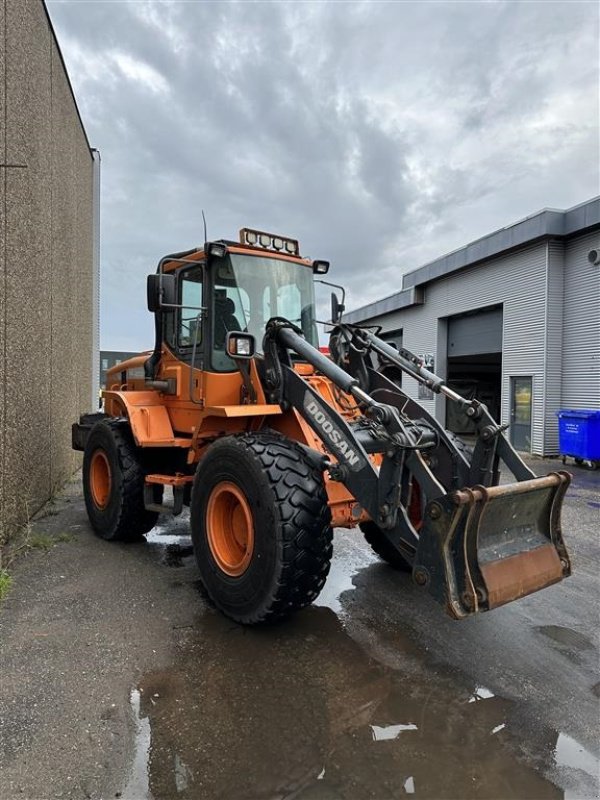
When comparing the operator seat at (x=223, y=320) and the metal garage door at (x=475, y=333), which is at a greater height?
the metal garage door at (x=475, y=333)

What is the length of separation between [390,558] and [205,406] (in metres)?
2.31

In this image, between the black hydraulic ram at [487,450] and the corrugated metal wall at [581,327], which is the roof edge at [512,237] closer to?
the corrugated metal wall at [581,327]

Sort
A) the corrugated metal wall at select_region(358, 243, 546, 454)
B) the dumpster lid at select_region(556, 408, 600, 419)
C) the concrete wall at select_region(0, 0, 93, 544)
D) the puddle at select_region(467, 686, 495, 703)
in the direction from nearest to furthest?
the puddle at select_region(467, 686, 495, 703), the concrete wall at select_region(0, 0, 93, 544), the dumpster lid at select_region(556, 408, 600, 419), the corrugated metal wall at select_region(358, 243, 546, 454)

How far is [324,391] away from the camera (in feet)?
15.1

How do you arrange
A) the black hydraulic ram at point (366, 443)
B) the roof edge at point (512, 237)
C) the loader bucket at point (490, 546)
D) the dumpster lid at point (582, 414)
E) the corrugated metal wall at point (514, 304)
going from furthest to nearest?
the corrugated metal wall at point (514, 304)
the roof edge at point (512, 237)
the dumpster lid at point (582, 414)
the black hydraulic ram at point (366, 443)
the loader bucket at point (490, 546)

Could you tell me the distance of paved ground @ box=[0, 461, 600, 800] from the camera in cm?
241

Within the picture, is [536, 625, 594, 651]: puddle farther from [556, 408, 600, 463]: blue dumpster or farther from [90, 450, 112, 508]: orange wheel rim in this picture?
[556, 408, 600, 463]: blue dumpster

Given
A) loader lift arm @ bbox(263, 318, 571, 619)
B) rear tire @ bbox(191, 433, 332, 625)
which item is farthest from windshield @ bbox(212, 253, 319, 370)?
rear tire @ bbox(191, 433, 332, 625)

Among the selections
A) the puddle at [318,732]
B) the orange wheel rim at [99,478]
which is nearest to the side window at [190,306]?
the orange wheel rim at [99,478]

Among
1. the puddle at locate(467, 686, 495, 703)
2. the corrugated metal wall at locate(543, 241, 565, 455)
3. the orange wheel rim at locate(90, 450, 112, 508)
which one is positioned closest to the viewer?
the puddle at locate(467, 686, 495, 703)

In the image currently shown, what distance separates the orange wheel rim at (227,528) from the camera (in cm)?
396

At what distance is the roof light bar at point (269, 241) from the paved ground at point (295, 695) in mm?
3089

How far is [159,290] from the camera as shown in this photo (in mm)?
4625

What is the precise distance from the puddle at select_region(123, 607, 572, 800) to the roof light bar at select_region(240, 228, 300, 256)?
3321 millimetres
